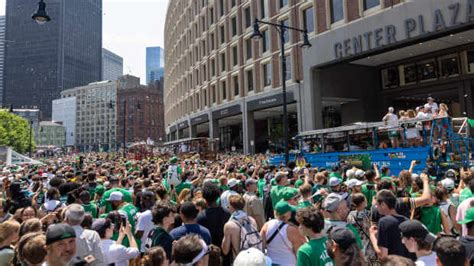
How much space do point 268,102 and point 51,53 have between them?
145388 mm

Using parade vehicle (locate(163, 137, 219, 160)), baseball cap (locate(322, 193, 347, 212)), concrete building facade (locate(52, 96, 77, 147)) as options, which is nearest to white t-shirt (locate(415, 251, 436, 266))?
baseball cap (locate(322, 193, 347, 212))

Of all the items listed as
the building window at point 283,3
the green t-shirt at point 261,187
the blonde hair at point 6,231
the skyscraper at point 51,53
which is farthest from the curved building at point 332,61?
the skyscraper at point 51,53

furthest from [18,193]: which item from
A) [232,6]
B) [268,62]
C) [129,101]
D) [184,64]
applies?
[129,101]

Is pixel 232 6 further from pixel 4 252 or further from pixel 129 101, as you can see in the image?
pixel 129 101

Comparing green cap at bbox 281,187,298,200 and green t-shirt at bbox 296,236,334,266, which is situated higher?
green cap at bbox 281,187,298,200

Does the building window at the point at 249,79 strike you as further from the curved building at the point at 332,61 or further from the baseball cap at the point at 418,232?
the baseball cap at the point at 418,232

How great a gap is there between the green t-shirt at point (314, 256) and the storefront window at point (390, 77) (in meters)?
30.9

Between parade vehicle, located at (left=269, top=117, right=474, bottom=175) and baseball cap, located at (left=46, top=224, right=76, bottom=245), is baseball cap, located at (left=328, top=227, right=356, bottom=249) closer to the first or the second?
baseball cap, located at (left=46, top=224, right=76, bottom=245)

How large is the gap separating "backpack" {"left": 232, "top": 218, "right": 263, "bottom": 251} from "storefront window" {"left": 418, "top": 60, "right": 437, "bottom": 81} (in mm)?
28764

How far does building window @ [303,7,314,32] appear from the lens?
30500 mm

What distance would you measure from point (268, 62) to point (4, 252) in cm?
3314

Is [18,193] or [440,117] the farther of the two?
[440,117]

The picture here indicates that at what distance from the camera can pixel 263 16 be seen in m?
36.5

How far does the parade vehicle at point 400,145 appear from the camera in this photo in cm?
1427
